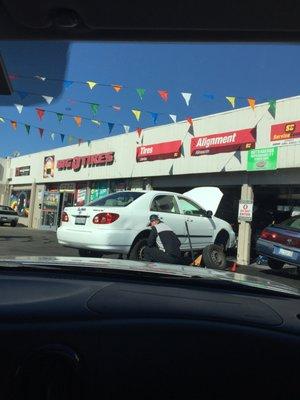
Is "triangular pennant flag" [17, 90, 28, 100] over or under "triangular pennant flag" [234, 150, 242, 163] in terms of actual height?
under

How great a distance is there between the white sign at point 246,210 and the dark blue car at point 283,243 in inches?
154

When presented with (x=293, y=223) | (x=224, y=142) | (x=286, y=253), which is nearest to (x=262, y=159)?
(x=224, y=142)

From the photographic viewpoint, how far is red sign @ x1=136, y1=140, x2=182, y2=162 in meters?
21.0

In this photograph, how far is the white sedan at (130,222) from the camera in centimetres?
1028

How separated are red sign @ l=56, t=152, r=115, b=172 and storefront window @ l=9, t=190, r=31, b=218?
6.05 m

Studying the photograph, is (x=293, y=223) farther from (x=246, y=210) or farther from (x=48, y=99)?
(x=48, y=99)

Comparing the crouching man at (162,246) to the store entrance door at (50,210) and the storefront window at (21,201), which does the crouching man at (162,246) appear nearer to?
the store entrance door at (50,210)

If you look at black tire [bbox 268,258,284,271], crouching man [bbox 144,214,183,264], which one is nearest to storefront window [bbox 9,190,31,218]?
black tire [bbox 268,258,284,271]

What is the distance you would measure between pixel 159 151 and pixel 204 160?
9.67 ft

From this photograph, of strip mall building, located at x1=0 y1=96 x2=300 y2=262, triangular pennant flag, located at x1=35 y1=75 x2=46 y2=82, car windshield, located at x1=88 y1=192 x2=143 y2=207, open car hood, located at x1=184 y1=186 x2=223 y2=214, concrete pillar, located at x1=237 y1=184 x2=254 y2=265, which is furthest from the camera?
concrete pillar, located at x1=237 y1=184 x2=254 y2=265

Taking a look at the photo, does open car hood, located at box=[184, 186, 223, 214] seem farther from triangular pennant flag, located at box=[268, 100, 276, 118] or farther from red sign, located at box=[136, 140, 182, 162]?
red sign, located at box=[136, 140, 182, 162]

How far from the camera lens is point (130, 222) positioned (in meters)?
10.5

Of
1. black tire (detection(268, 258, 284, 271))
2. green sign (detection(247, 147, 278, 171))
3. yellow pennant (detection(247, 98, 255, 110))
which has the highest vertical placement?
yellow pennant (detection(247, 98, 255, 110))

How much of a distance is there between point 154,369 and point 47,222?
31.9 meters
